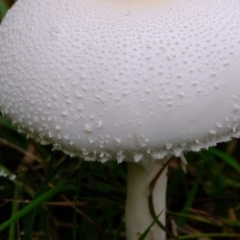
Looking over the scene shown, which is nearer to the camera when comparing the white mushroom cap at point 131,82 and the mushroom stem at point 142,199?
the white mushroom cap at point 131,82

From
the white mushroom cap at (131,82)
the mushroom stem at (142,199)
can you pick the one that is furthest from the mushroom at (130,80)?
the mushroom stem at (142,199)

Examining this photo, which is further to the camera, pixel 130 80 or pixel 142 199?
pixel 142 199

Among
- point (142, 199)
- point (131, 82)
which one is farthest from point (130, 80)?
point (142, 199)

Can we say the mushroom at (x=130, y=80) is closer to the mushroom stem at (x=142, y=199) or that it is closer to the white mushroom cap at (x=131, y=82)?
the white mushroom cap at (x=131, y=82)

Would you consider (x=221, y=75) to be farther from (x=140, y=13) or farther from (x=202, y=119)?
(x=140, y=13)

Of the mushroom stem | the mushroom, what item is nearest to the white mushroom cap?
the mushroom

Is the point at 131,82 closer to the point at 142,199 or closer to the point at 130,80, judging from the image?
the point at 130,80

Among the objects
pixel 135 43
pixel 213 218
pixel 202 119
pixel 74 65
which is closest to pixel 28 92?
pixel 74 65
